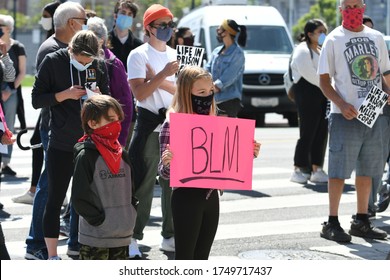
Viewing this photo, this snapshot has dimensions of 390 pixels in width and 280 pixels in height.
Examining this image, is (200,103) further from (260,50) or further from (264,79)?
(260,50)

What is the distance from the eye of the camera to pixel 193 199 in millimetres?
5453

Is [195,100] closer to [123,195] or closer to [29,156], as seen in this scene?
[123,195]

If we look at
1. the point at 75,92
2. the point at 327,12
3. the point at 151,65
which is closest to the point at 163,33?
the point at 151,65

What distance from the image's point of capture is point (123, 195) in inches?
216

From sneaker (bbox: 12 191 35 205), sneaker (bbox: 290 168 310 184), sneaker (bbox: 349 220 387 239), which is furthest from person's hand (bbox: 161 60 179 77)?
sneaker (bbox: 290 168 310 184)

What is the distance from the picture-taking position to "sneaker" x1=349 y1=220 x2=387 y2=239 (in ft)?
27.1

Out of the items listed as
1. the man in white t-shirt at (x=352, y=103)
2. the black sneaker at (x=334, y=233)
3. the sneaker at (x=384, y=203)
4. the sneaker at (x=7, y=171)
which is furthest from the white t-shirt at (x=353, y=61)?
the sneaker at (x=7, y=171)

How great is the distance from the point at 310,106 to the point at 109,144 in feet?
21.3

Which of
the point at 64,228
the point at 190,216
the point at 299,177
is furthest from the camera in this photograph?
the point at 299,177

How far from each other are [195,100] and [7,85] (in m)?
6.41

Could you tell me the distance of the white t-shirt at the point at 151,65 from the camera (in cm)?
750

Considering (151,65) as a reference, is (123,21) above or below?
above

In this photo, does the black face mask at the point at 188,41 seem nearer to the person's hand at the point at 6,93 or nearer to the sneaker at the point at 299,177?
the sneaker at the point at 299,177

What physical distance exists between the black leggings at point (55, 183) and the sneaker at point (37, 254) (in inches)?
14.2
